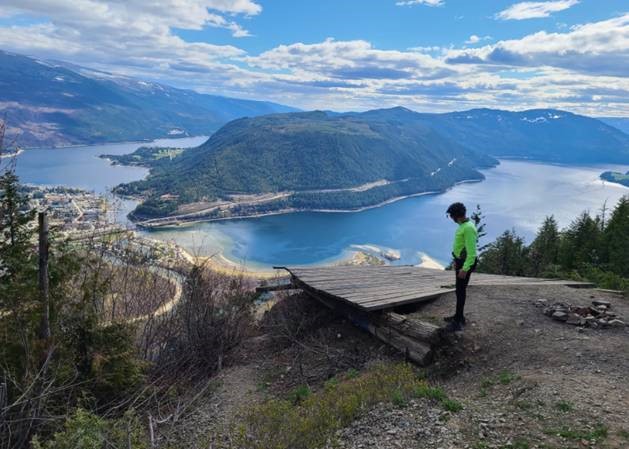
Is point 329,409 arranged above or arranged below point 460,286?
below

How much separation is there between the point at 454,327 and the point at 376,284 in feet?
9.40

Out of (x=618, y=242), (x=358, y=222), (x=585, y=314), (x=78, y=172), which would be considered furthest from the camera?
(x=78, y=172)

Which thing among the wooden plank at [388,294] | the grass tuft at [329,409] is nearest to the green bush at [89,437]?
the grass tuft at [329,409]

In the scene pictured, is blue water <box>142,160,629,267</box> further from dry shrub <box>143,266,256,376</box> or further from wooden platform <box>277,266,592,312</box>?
dry shrub <box>143,266,256,376</box>

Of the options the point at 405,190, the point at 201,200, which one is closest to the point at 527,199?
the point at 405,190

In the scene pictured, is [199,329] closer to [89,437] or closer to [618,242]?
[89,437]

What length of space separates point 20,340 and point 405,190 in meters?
125

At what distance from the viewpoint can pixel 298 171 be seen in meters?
134

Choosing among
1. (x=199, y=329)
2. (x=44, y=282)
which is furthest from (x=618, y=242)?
(x=44, y=282)

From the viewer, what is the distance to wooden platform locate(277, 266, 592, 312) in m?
8.38

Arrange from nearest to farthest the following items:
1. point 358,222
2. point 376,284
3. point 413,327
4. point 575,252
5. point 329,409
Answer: point 329,409 → point 413,327 → point 376,284 → point 575,252 → point 358,222

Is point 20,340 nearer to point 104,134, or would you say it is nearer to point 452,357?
point 452,357

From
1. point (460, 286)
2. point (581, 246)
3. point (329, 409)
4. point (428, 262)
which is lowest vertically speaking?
point (428, 262)

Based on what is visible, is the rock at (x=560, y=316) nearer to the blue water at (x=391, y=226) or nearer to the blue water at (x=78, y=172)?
the blue water at (x=391, y=226)
